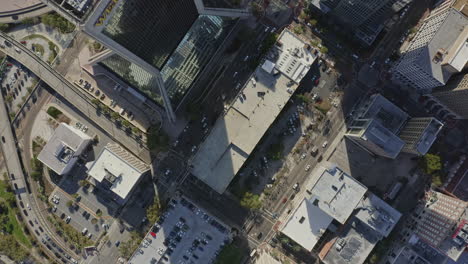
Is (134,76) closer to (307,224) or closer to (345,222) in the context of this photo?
(307,224)

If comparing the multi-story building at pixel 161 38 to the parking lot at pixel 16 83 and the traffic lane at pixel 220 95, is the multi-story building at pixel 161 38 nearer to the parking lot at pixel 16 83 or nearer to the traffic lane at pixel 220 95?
the traffic lane at pixel 220 95

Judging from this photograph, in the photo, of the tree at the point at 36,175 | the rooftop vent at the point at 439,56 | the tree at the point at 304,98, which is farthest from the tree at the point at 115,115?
the rooftop vent at the point at 439,56

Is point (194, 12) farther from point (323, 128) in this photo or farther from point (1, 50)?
point (1, 50)

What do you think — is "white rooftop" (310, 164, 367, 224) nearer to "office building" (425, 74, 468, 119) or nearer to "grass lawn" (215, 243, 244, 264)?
"grass lawn" (215, 243, 244, 264)

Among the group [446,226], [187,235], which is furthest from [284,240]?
[446,226]

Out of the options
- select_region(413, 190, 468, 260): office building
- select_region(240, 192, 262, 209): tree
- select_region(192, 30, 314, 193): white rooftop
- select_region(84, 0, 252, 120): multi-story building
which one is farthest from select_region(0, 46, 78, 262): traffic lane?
select_region(413, 190, 468, 260): office building
